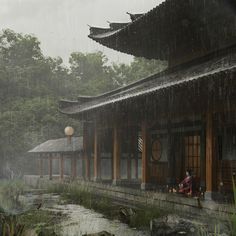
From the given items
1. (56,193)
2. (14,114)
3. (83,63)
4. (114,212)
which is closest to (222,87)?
(114,212)

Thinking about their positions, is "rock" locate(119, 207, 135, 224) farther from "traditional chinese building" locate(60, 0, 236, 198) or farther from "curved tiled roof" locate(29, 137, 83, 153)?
"curved tiled roof" locate(29, 137, 83, 153)

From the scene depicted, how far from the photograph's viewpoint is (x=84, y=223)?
11.8 metres

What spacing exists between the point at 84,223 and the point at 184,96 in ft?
16.4

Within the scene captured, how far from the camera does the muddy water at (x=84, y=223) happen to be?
1026cm

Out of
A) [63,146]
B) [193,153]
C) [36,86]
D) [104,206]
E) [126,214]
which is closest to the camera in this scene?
[126,214]

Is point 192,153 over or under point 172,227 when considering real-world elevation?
over

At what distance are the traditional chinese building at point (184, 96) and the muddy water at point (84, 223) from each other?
2.56 m

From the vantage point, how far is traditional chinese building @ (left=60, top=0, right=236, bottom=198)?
11.7 metres

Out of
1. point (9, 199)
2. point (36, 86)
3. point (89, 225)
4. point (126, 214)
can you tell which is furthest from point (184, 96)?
point (36, 86)

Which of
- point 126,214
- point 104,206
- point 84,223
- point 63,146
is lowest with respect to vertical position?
point 84,223

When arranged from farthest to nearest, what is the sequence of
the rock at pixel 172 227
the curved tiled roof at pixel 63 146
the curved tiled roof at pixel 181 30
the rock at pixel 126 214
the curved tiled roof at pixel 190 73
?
1. the curved tiled roof at pixel 63 146
2. the curved tiled roof at pixel 181 30
3. the rock at pixel 126 214
4. the curved tiled roof at pixel 190 73
5. the rock at pixel 172 227

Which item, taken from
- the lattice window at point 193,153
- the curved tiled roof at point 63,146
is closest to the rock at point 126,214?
the lattice window at point 193,153

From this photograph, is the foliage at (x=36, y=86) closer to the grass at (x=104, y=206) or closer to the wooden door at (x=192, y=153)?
the grass at (x=104, y=206)

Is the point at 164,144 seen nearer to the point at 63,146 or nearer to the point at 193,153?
the point at 193,153
